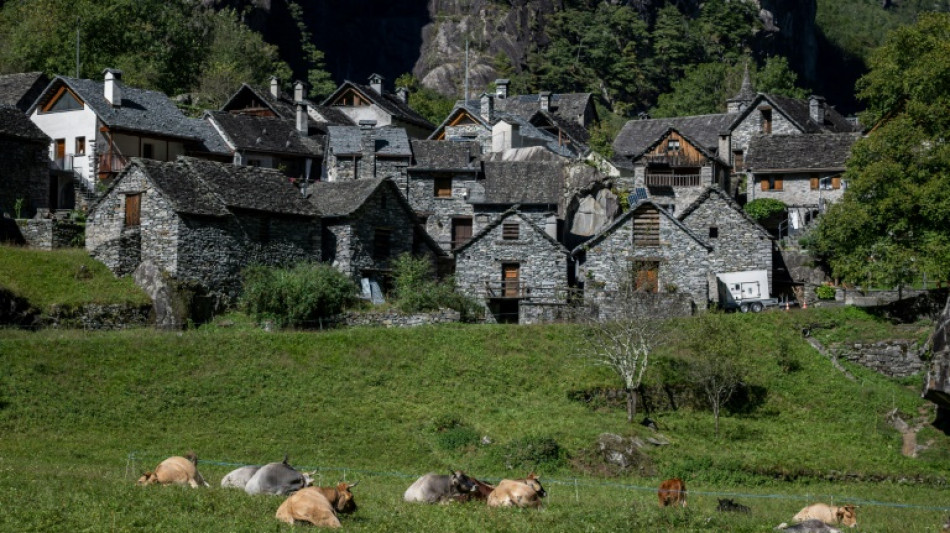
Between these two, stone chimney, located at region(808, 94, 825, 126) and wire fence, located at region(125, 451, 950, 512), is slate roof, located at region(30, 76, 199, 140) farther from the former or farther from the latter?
stone chimney, located at region(808, 94, 825, 126)

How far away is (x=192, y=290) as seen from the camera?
57500 mm

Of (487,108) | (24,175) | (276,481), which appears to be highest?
(487,108)

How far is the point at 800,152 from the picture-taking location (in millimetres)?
81750

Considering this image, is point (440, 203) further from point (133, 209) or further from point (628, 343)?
point (628, 343)

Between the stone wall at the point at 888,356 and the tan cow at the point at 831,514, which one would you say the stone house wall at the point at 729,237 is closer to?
the stone wall at the point at 888,356

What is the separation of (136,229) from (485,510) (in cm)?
3686

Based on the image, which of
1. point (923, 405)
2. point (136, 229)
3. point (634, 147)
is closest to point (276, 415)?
point (136, 229)

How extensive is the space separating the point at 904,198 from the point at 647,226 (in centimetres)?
1234

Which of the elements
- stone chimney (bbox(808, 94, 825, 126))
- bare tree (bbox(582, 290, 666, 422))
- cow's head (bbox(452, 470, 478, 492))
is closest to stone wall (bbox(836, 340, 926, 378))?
bare tree (bbox(582, 290, 666, 422))

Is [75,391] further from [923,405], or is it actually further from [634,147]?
[634,147]

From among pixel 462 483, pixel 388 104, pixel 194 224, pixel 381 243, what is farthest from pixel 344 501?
pixel 388 104

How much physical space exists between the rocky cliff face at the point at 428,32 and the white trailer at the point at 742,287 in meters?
62.9

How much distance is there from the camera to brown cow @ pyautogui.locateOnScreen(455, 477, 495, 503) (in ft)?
93.0

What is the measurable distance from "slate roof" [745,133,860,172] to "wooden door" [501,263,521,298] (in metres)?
24.5
